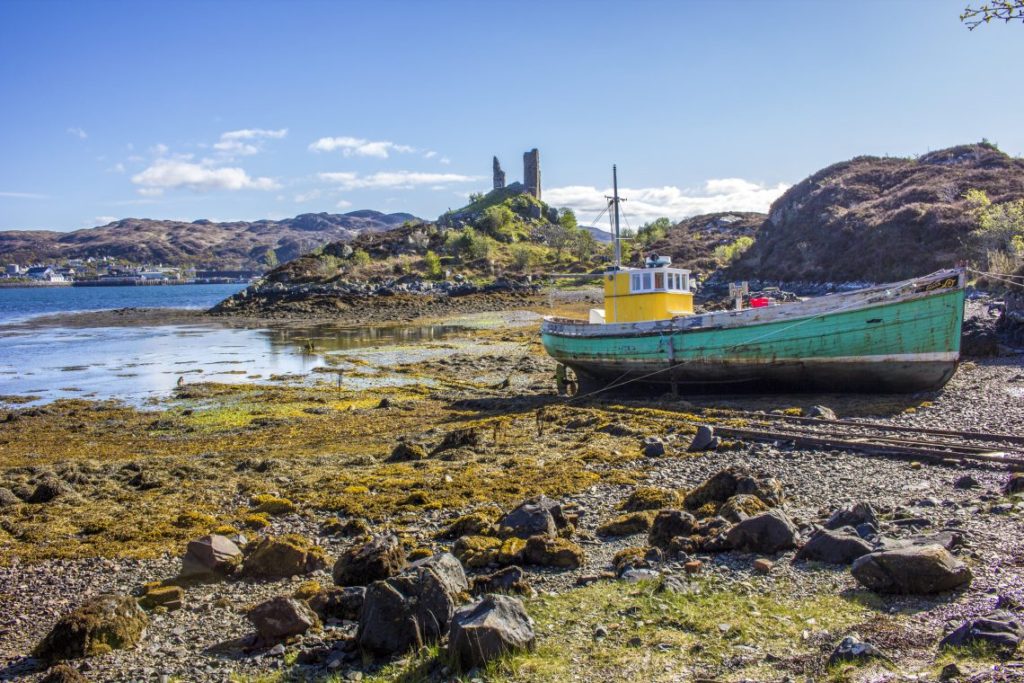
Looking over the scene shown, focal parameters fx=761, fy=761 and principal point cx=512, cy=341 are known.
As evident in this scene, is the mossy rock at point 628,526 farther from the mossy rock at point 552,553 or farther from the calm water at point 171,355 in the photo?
the calm water at point 171,355

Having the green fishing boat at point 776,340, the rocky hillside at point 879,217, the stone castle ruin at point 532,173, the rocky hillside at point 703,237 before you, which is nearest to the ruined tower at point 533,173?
the stone castle ruin at point 532,173

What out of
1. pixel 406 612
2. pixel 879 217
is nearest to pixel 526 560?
pixel 406 612

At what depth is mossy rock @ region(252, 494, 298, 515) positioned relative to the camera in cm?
1287

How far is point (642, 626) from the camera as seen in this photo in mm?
7410

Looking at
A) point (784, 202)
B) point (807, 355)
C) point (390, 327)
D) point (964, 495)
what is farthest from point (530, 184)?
point (964, 495)

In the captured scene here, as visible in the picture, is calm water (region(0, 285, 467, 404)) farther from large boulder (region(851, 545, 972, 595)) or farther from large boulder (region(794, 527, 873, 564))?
large boulder (region(851, 545, 972, 595))

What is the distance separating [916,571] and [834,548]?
3.67 feet

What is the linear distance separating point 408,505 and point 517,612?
18.9ft

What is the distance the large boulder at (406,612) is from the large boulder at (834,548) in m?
4.08

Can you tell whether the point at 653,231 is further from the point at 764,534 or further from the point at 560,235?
the point at 764,534

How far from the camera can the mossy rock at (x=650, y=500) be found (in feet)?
37.8

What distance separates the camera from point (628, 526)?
1058 cm

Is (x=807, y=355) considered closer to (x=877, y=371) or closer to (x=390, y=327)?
(x=877, y=371)

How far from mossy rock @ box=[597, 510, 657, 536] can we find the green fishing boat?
1239cm
